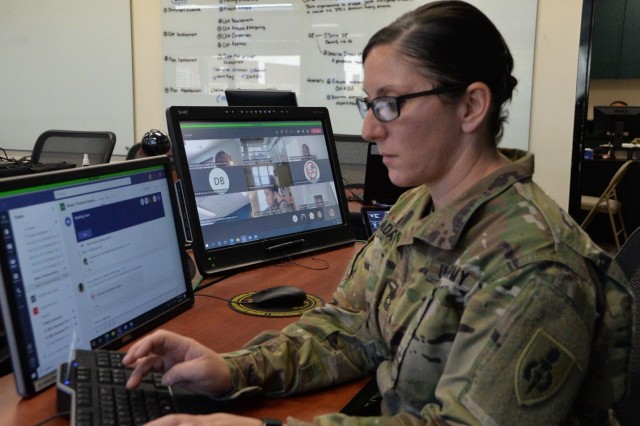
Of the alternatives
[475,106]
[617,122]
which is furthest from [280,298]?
[617,122]

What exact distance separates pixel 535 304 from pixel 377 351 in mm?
407

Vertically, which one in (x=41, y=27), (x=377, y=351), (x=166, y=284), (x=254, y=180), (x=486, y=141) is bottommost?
(x=377, y=351)

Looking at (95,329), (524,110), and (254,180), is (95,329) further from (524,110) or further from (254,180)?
(524,110)

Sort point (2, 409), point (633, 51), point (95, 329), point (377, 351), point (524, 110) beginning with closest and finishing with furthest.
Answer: point (2, 409), point (95, 329), point (377, 351), point (524, 110), point (633, 51)

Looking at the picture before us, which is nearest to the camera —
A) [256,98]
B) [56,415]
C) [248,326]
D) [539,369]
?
[539,369]

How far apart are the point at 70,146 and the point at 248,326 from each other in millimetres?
2602

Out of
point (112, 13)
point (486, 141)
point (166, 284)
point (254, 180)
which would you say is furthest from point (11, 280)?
point (112, 13)

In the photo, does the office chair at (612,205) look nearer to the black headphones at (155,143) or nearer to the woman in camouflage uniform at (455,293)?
the black headphones at (155,143)

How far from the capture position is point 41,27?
4.59 metres

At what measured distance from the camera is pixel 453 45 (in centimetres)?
93

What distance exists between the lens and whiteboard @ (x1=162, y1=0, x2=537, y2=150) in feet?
12.7

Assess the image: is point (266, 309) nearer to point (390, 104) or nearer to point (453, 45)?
point (390, 104)

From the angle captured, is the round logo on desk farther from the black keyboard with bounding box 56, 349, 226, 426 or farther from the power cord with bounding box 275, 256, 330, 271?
the black keyboard with bounding box 56, 349, 226, 426

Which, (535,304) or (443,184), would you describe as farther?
(443,184)
